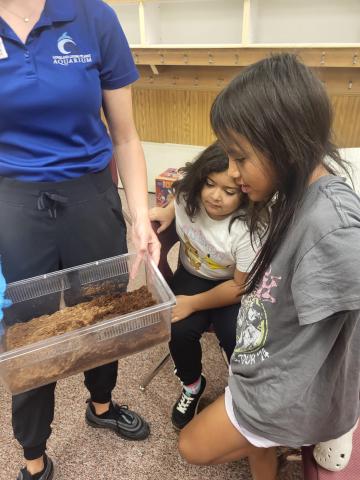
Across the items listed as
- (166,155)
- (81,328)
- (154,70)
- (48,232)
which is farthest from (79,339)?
(166,155)

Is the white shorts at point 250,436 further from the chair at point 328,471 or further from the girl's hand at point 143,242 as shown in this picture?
the girl's hand at point 143,242

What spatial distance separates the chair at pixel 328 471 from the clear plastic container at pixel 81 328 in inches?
15.7

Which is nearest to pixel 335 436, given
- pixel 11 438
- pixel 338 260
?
pixel 338 260

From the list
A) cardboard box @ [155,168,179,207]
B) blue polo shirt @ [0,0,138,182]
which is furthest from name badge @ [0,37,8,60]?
cardboard box @ [155,168,179,207]

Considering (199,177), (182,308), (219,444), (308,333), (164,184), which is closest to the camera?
(308,333)

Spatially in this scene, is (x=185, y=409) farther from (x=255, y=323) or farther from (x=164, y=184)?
(x=164, y=184)

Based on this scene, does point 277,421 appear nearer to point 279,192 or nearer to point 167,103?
point 279,192

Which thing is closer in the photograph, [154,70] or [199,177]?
[199,177]

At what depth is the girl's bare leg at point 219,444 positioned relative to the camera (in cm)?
83

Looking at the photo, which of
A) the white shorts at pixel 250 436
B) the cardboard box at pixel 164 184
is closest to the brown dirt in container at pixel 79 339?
the white shorts at pixel 250 436

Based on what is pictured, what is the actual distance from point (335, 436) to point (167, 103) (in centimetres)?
230

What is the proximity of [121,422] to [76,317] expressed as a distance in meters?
0.54

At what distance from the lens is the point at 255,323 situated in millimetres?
774

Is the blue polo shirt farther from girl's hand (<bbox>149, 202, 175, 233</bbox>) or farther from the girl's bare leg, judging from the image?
the girl's bare leg
